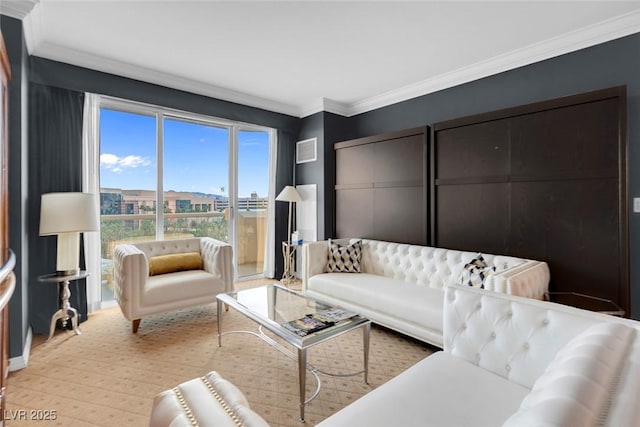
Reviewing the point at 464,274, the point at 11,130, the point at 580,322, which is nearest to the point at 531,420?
the point at 580,322

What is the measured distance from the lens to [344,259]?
3.59 metres

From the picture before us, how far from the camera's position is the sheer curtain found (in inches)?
128

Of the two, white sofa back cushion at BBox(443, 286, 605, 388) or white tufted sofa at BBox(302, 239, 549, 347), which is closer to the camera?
white sofa back cushion at BBox(443, 286, 605, 388)

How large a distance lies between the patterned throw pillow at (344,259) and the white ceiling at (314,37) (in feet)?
6.67

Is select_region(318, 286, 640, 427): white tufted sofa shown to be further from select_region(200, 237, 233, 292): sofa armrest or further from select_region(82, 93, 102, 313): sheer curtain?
select_region(82, 93, 102, 313): sheer curtain

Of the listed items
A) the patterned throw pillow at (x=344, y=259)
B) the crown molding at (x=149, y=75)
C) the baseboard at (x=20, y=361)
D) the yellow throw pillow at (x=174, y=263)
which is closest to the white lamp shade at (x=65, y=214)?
the yellow throw pillow at (x=174, y=263)

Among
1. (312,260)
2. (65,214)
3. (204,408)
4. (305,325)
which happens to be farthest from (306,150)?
(204,408)

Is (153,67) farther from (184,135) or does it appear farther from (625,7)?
(625,7)

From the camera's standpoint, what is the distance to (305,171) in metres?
4.87

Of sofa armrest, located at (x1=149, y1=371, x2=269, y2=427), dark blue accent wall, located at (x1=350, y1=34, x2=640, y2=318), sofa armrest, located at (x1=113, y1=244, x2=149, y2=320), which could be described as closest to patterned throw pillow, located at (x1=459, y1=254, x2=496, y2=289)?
dark blue accent wall, located at (x1=350, y1=34, x2=640, y2=318)

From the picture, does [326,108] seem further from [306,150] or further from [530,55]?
[530,55]

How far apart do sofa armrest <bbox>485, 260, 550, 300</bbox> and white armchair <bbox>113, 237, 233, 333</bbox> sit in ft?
8.36

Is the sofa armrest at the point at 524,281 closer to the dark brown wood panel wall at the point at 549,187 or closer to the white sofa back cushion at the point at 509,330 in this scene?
the dark brown wood panel wall at the point at 549,187

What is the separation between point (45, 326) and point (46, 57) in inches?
102
